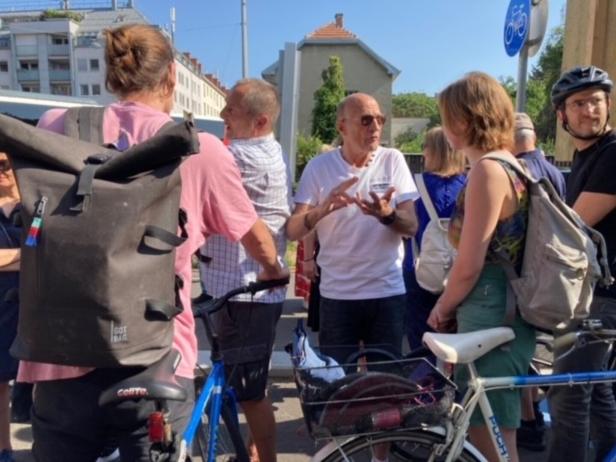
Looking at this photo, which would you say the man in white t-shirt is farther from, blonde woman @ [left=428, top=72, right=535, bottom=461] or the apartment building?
the apartment building

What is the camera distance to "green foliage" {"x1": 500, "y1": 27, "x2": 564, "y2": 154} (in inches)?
1553

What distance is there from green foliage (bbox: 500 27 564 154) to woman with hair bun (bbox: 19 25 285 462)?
120 ft

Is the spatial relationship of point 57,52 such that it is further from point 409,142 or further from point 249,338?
point 249,338

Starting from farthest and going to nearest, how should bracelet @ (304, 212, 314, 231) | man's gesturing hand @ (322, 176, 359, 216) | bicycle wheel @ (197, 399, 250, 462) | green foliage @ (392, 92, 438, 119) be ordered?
1. green foliage @ (392, 92, 438, 119)
2. bracelet @ (304, 212, 314, 231)
3. man's gesturing hand @ (322, 176, 359, 216)
4. bicycle wheel @ (197, 399, 250, 462)

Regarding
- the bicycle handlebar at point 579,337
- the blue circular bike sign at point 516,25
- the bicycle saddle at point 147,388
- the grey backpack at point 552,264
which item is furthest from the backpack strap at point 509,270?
the blue circular bike sign at point 516,25

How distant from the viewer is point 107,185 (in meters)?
1.36

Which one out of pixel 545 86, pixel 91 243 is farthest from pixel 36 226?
pixel 545 86

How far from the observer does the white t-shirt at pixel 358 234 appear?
2912 millimetres

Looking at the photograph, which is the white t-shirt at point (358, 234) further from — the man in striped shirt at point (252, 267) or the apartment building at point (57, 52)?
the apartment building at point (57, 52)

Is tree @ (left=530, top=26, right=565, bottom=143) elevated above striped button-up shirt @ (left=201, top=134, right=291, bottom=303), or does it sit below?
above

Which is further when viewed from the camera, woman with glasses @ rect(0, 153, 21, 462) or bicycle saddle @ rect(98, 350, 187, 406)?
woman with glasses @ rect(0, 153, 21, 462)

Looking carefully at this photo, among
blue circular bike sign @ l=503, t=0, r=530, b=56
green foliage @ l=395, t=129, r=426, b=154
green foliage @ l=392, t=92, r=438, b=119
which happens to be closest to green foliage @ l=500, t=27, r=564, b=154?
green foliage @ l=395, t=129, r=426, b=154

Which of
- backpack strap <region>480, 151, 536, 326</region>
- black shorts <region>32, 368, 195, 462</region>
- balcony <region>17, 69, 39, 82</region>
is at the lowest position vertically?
black shorts <region>32, 368, 195, 462</region>

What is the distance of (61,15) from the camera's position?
214 ft
